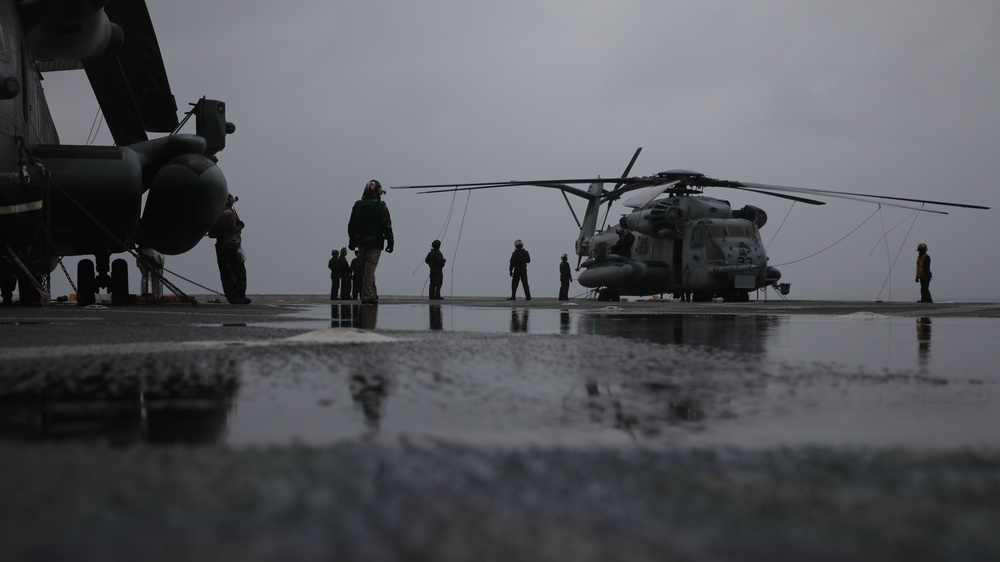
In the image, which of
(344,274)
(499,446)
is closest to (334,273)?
(344,274)

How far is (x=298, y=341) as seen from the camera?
3998 millimetres

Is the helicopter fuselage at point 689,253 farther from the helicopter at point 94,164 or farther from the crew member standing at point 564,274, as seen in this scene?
the helicopter at point 94,164

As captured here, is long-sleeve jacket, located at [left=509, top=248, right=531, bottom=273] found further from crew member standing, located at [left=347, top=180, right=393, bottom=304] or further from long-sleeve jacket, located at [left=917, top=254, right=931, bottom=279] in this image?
crew member standing, located at [left=347, top=180, right=393, bottom=304]

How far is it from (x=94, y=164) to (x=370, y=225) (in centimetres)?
368

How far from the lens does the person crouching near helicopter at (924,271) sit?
22719 millimetres

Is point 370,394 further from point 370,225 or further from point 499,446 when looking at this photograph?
point 370,225

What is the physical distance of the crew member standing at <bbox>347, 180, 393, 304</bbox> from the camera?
12.6 metres

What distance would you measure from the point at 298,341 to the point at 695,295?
2177 centimetres

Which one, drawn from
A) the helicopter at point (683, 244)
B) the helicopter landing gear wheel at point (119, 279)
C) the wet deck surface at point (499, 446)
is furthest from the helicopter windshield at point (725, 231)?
the wet deck surface at point (499, 446)

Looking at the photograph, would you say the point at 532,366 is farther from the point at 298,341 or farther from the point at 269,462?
the point at 269,462

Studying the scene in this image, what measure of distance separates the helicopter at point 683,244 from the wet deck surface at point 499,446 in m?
19.1

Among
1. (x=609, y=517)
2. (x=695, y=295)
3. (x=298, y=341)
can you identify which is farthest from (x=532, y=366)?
(x=695, y=295)

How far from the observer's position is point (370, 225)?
41.3 feet

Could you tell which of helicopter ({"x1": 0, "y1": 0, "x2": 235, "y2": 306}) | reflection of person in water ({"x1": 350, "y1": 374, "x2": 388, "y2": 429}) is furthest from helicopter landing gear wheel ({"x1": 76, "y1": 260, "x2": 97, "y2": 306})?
reflection of person in water ({"x1": 350, "y1": 374, "x2": 388, "y2": 429})
